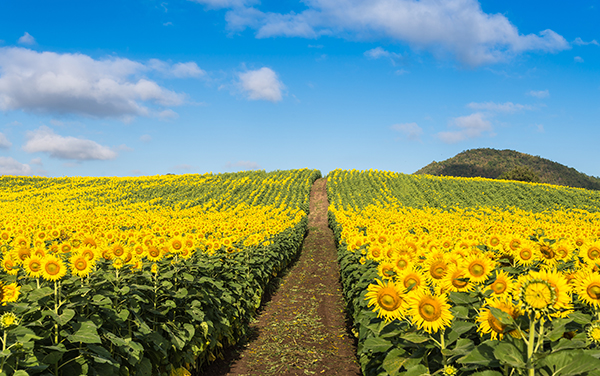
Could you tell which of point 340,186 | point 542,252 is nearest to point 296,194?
point 340,186

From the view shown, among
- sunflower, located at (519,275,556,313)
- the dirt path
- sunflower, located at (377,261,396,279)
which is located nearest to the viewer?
sunflower, located at (519,275,556,313)

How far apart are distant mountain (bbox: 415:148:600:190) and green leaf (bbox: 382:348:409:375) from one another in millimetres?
110799

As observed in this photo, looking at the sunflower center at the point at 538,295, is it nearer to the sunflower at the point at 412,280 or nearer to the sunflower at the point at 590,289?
the sunflower at the point at 590,289

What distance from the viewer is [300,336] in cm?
836

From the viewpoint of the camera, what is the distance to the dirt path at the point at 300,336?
22.5ft

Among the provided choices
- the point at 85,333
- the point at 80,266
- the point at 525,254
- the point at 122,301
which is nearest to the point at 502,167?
the point at 525,254

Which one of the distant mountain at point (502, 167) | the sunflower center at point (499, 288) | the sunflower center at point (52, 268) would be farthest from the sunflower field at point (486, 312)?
the distant mountain at point (502, 167)

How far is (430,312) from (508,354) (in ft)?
2.20

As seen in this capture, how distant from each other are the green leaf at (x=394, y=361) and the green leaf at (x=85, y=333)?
2587 mm

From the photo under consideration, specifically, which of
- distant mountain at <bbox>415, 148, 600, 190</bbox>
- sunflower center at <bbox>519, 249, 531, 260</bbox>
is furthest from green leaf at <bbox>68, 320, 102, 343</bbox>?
distant mountain at <bbox>415, 148, 600, 190</bbox>

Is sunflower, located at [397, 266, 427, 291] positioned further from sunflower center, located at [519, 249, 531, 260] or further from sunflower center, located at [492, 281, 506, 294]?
sunflower center, located at [519, 249, 531, 260]

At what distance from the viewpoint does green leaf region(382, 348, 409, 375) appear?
2.98 m

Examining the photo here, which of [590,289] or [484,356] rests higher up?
[590,289]

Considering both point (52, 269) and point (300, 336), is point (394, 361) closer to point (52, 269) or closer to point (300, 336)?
point (52, 269)
